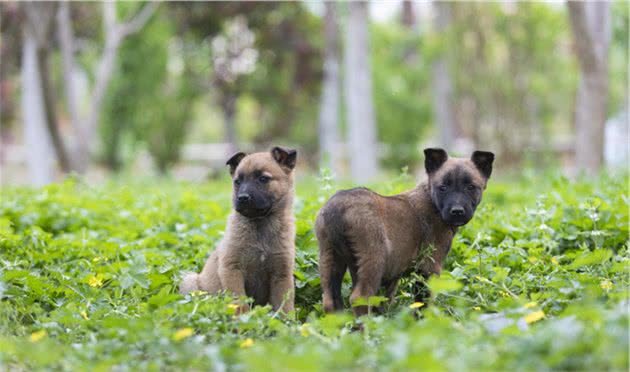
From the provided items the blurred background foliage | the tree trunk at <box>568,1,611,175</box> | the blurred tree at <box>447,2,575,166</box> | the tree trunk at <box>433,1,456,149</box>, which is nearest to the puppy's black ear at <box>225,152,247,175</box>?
the tree trunk at <box>568,1,611,175</box>

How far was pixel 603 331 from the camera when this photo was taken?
11.6 ft

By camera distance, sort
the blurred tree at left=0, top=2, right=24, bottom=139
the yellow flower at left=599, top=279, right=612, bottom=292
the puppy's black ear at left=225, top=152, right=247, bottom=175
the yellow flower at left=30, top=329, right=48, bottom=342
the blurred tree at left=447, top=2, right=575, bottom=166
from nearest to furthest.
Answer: the yellow flower at left=30, top=329, right=48, bottom=342 → the yellow flower at left=599, top=279, right=612, bottom=292 → the puppy's black ear at left=225, top=152, right=247, bottom=175 → the blurred tree at left=0, top=2, right=24, bottom=139 → the blurred tree at left=447, top=2, right=575, bottom=166

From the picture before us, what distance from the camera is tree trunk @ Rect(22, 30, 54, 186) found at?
60.7ft

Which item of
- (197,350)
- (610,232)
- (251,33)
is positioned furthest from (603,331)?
(251,33)

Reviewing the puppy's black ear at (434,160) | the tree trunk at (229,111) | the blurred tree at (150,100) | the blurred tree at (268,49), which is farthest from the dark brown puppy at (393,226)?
the blurred tree at (150,100)

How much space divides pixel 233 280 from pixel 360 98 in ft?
53.6

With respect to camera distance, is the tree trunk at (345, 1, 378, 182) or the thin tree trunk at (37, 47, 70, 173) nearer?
the thin tree trunk at (37, 47, 70, 173)

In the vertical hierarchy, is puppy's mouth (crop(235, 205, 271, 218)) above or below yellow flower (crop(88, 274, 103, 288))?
above

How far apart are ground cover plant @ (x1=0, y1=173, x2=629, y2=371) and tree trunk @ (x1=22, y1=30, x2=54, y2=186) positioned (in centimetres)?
887

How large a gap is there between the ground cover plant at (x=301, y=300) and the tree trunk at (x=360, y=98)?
11721 mm

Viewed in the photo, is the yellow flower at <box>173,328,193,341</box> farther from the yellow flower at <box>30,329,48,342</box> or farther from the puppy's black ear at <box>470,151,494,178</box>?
the puppy's black ear at <box>470,151,494,178</box>

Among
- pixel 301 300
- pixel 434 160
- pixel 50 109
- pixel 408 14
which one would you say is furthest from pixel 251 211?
pixel 408 14

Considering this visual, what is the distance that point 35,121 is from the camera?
62.1 feet

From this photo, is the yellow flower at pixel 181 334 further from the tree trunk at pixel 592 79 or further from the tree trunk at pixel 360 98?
the tree trunk at pixel 360 98
